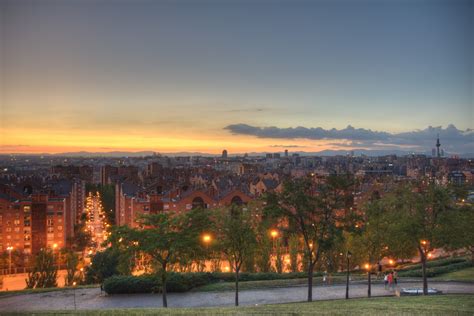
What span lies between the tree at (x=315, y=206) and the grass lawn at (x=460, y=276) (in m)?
6.61

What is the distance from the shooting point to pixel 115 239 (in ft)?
57.3

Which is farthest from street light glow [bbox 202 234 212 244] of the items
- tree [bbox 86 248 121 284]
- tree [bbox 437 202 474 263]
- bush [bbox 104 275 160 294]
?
tree [bbox 86 248 121 284]

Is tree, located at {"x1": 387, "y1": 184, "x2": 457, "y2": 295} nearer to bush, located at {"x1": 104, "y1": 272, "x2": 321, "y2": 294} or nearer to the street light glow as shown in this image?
the street light glow

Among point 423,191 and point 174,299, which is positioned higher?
point 423,191

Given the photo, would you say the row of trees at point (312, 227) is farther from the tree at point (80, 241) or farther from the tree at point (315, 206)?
the tree at point (80, 241)

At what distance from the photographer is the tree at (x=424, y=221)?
18531 mm

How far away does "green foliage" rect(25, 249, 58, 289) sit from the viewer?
96.8 feet

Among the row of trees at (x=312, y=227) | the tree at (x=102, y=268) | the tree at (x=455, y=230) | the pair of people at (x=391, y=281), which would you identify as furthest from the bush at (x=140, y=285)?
the tree at (x=455, y=230)

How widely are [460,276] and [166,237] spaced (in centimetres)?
1481

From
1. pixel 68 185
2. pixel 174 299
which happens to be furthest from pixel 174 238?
pixel 68 185

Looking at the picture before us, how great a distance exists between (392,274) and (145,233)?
1114cm

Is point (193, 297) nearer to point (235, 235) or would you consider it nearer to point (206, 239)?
point (206, 239)

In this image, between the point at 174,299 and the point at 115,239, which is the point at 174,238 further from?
the point at 174,299

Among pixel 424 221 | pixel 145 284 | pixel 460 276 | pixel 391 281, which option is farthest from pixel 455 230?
pixel 145 284
